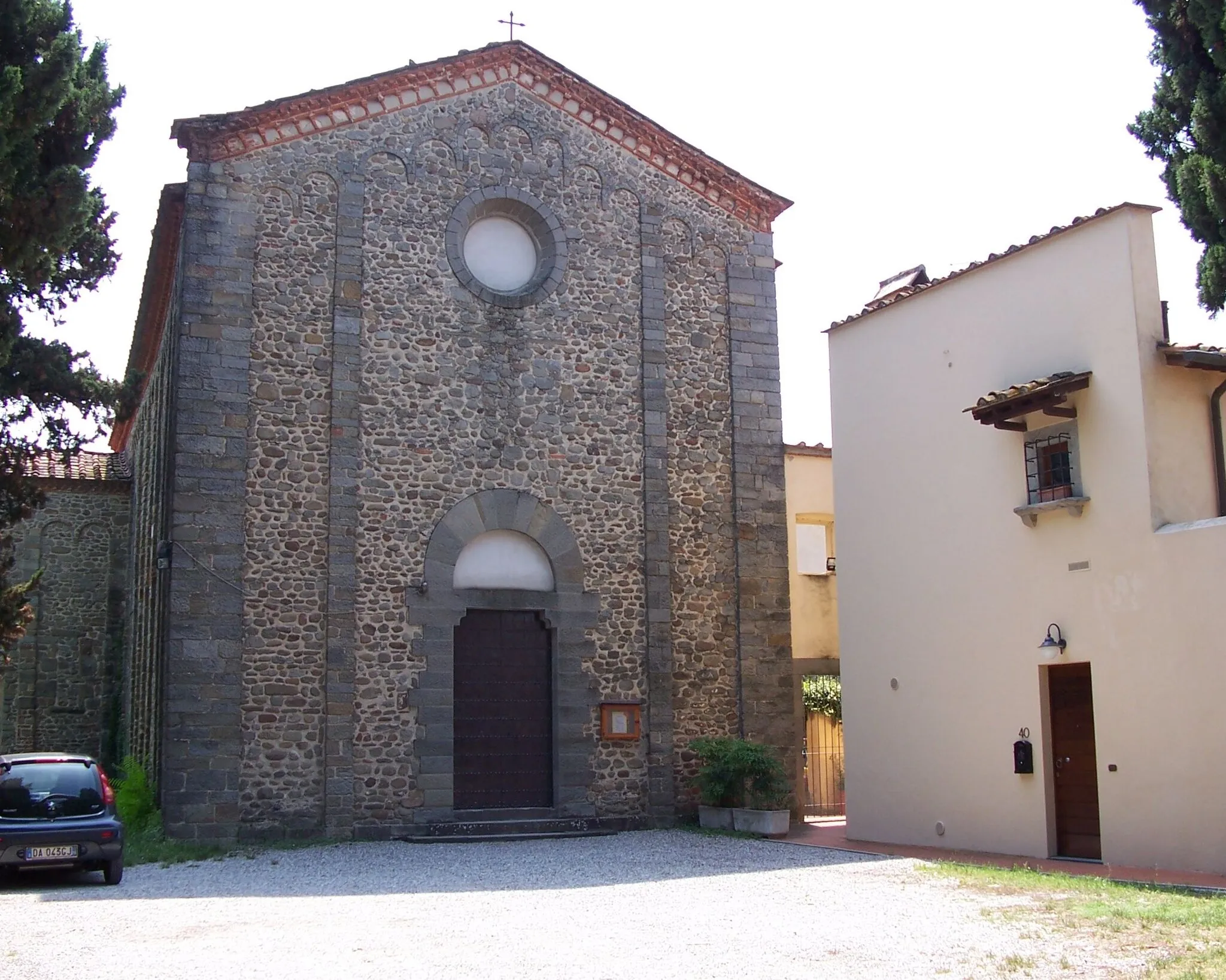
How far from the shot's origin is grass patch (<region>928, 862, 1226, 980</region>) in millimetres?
7453

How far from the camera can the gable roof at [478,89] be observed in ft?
52.1

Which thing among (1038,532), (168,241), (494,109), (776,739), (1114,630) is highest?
(494,109)

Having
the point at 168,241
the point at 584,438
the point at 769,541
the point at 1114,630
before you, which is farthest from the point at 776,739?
the point at 168,241

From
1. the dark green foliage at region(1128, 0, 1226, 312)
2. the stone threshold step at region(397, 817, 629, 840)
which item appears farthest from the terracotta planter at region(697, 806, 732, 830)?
the dark green foliage at region(1128, 0, 1226, 312)

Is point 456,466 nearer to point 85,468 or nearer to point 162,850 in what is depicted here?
point 162,850

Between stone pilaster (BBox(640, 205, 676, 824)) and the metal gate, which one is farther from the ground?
stone pilaster (BBox(640, 205, 676, 824))

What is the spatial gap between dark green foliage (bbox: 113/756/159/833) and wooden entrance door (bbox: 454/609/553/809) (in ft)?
11.9

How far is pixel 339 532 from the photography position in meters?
15.6

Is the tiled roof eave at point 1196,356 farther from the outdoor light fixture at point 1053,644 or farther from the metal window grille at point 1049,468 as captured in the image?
the outdoor light fixture at point 1053,644

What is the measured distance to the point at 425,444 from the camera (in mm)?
16250

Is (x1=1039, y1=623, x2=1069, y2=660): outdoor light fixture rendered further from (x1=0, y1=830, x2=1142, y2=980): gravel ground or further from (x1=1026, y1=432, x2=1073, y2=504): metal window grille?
(x1=0, y1=830, x2=1142, y2=980): gravel ground

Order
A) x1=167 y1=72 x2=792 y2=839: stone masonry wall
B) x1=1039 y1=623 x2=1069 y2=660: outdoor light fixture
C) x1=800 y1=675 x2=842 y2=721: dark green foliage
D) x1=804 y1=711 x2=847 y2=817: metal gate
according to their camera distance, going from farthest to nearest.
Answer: x1=800 y1=675 x2=842 y2=721: dark green foliage, x1=804 y1=711 x2=847 y2=817: metal gate, x1=167 y1=72 x2=792 y2=839: stone masonry wall, x1=1039 y1=623 x2=1069 y2=660: outdoor light fixture

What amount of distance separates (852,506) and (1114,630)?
448 cm

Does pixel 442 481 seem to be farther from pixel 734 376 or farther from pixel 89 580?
pixel 89 580
